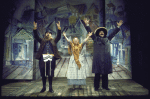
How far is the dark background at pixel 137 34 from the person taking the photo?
2.86m

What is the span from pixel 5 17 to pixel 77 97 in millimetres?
4097

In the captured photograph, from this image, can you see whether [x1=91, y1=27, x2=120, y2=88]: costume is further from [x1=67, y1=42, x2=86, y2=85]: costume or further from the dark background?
the dark background

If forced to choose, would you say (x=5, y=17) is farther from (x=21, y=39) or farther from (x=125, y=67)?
(x=125, y=67)

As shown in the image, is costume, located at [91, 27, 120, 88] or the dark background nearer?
costume, located at [91, 27, 120, 88]

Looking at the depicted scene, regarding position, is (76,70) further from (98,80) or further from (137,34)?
(137,34)

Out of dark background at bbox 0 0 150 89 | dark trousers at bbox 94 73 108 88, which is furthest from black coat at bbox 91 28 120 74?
dark background at bbox 0 0 150 89

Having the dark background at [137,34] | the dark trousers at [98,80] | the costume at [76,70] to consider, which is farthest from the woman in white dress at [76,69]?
the dark background at [137,34]

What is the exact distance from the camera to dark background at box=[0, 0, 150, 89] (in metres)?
2.86

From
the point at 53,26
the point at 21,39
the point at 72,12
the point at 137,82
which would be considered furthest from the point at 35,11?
the point at 137,82

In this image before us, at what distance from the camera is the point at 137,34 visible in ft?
10.9

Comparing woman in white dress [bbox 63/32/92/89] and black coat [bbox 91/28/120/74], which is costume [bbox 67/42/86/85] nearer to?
woman in white dress [bbox 63/32/92/89]

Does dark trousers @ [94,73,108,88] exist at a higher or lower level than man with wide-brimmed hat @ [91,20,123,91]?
lower

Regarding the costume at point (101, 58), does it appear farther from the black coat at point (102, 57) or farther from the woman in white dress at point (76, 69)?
the woman in white dress at point (76, 69)

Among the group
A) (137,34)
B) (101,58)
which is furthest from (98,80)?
(137,34)
